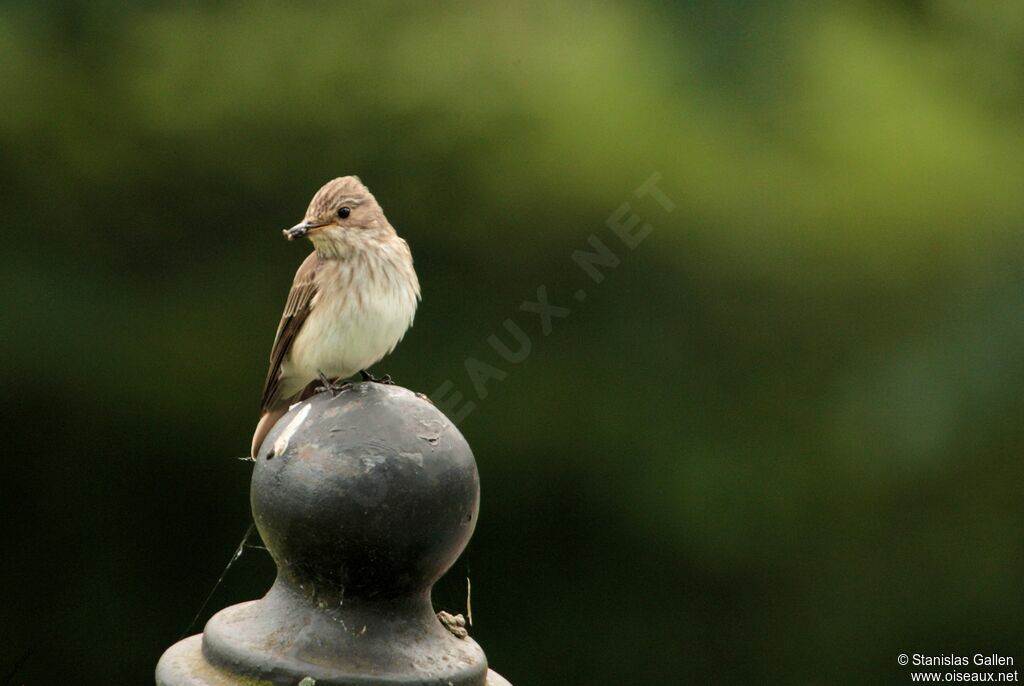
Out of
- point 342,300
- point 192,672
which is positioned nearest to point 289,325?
point 342,300

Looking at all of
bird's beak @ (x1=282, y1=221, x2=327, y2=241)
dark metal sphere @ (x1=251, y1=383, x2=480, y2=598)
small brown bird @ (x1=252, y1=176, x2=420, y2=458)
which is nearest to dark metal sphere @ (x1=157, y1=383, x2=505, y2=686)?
dark metal sphere @ (x1=251, y1=383, x2=480, y2=598)

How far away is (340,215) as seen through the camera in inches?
145

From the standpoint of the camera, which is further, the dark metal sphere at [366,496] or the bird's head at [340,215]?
the bird's head at [340,215]

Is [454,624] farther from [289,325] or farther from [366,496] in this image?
[289,325]

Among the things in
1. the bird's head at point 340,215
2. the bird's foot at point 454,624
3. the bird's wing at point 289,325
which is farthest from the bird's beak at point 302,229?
the bird's foot at point 454,624

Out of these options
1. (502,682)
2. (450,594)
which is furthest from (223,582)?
(502,682)

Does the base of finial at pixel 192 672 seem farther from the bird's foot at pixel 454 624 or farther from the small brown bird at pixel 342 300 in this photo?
the small brown bird at pixel 342 300

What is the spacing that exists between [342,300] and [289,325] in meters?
0.19

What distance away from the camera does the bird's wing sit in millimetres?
3748

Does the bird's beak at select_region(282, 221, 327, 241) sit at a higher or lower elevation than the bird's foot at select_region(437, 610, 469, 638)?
higher

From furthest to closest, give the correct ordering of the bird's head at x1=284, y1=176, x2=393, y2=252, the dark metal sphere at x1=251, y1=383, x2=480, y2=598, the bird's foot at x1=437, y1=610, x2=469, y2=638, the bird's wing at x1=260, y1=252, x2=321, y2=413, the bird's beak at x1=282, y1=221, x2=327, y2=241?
the bird's wing at x1=260, y1=252, x2=321, y2=413 < the bird's head at x1=284, y1=176, x2=393, y2=252 < the bird's beak at x1=282, y1=221, x2=327, y2=241 < the bird's foot at x1=437, y1=610, x2=469, y2=638 < the dark metal sphere at x1=251, y1=383, x2=480, y2=598

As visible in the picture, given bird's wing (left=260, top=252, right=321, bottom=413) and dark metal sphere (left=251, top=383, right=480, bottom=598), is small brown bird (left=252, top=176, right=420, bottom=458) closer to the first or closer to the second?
bird's wing (left=260, top=252, right=321, bottom=413)

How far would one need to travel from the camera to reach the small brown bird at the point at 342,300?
3.67 m

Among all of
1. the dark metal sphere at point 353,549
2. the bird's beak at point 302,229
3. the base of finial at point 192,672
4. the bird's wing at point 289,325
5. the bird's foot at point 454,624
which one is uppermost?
the bird's beak at point 302,229
